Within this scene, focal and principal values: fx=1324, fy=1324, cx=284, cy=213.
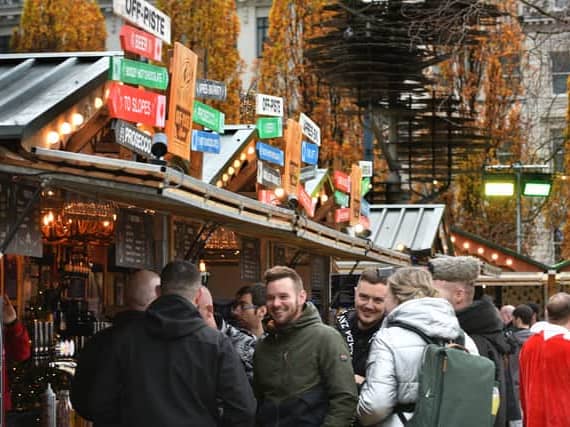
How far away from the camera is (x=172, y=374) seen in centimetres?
643

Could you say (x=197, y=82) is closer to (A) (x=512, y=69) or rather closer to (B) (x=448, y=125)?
(B) (x=448, y=125)

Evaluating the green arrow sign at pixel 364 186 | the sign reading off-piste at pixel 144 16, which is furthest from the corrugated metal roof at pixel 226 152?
the green arrow sign at pixel 364 186

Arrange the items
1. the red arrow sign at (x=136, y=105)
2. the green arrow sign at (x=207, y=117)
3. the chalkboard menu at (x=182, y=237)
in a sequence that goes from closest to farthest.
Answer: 1. the red arrow sign at (x=136, y=105)
2. the green arrow sign at (x=207, y=117)
3. the chalkboard menu at (x=182, y=237)

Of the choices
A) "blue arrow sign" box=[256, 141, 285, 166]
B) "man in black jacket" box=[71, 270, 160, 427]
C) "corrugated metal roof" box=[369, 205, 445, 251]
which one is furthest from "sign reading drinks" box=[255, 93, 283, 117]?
"corrugated metal roof" box=[369, 205, 445, 251]

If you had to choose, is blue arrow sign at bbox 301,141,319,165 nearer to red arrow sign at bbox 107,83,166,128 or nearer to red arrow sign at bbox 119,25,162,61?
red arrow sign at bbox 119,25,162,61

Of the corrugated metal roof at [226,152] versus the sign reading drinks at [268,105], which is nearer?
the corrugated metal roof at [226,152]

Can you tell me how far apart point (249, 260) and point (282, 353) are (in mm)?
7151

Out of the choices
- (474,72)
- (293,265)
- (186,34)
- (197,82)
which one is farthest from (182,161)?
(186,34)

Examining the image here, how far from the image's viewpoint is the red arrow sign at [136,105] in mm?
8773

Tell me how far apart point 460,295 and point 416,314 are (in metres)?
1.12

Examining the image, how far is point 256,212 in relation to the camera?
33.3 ft

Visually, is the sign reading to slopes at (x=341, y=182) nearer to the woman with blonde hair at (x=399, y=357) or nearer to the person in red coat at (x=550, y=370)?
the person in red coat at (x=550, y=370)

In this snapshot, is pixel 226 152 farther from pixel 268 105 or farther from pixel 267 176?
pixel 267 176

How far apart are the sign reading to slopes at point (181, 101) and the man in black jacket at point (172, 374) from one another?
132 inches
